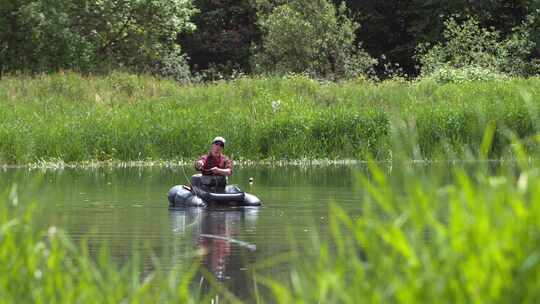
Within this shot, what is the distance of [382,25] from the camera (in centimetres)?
6172

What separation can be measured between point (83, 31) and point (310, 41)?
9238 millimetres

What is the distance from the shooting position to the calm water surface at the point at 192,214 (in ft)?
48.0

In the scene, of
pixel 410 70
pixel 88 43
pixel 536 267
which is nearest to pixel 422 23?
pixel 410 70

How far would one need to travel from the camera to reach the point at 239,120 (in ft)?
113

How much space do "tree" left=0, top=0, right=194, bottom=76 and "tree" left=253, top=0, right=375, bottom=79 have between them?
4320 millimetres

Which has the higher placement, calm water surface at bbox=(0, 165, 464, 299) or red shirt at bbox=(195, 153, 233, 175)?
red shirt at bbox=(195, 153, 233, 175)

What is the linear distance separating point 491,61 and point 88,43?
15158mm

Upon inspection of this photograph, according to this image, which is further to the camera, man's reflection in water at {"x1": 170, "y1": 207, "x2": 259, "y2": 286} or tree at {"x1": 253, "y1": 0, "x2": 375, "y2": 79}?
tree at {"x1": 253, "y1": 0, "x2": 375, "y2": 79}

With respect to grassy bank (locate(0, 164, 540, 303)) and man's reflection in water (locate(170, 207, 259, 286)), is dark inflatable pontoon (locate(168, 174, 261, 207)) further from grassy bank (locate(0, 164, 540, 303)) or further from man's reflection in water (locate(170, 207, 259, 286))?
grassy bank (locate(0, 164, 540, 303))

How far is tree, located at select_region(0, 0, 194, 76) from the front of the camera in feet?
145

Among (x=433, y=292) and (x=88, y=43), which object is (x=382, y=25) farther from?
(x=433, y=292)

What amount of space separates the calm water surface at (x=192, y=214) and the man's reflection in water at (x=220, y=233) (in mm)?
12

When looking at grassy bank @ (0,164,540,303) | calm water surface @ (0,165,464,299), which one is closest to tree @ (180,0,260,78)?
calm water surface @ (0,165,464,299)

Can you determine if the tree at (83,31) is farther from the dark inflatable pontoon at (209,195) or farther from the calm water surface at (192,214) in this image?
the dark inflatable pontoon at (209,195)
